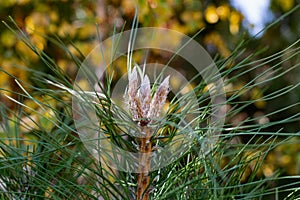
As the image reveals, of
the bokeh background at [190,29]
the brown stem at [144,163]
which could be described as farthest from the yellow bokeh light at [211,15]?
the brown stem at [144,163]

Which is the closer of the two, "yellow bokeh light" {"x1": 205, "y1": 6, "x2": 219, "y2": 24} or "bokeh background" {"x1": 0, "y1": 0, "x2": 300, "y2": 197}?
"bokeh background" {"x1": 0, "y1": 0, "x2": 300, "y2": 197}

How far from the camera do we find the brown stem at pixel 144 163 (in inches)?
13.9

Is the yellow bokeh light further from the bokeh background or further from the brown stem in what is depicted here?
the brown stem

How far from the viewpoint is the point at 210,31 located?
1.88 metres

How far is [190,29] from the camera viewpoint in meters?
1.79

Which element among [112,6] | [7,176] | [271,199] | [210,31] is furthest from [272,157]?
[7,176]

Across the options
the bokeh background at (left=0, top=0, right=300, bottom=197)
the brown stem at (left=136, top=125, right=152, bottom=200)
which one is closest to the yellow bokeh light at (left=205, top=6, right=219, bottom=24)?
the bokeh background at (left=0, top=0, right=300, bottom=197)

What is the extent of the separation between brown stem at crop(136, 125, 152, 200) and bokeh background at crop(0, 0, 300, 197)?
3.64ft

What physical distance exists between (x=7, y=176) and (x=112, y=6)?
5.34ft

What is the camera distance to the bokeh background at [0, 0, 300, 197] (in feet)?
5.22

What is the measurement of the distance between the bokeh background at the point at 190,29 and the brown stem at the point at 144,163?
1.11m

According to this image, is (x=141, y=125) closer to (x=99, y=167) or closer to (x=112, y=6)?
(x=99, y=167)

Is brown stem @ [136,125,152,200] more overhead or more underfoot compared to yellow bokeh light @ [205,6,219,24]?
more underfoot

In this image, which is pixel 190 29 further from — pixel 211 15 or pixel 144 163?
pixel 144 163
